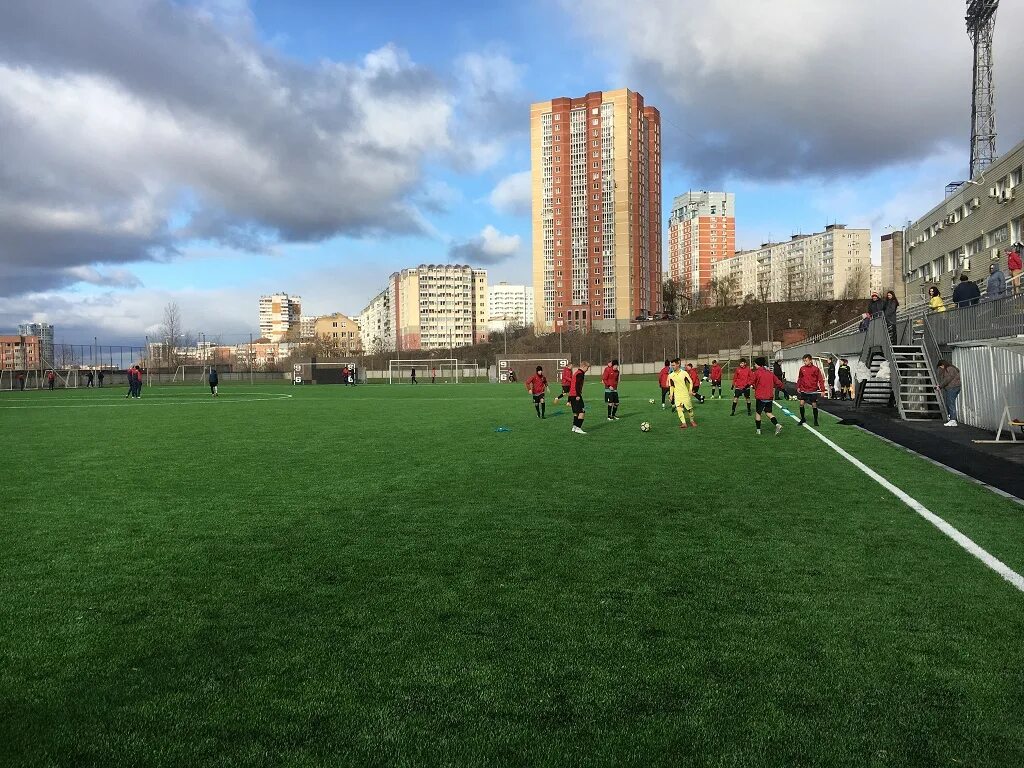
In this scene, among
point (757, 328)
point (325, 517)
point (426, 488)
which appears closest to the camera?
point (325, 517)

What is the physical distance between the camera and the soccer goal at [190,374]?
70.3 metres

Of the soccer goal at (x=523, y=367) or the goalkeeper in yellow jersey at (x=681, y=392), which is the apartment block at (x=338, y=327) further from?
the goalkeeper in yellow jersey at (x=681, y=392)

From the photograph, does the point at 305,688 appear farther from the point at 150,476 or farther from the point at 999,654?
the point at 150,476

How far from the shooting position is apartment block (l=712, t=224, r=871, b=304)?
126 meters

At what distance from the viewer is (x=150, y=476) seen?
1145 cm

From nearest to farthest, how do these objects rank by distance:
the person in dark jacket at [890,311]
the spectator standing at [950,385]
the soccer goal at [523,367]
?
the spectator standing at [950,385] < the person in dark jacket at [890,311] < the soccer goal at [523,367]

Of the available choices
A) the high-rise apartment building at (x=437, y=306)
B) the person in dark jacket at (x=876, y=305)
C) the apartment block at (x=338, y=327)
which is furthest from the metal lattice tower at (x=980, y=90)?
the apartment block at (x=338, y=327)

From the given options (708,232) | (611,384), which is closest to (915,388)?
(611,384)

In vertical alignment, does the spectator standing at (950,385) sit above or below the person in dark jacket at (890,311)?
below

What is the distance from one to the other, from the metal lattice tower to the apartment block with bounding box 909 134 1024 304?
4149mm

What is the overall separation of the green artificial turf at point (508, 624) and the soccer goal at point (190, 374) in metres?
64.3

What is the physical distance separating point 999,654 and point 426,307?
16300cm

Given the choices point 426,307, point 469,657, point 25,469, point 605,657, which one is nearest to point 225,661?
point 469,657

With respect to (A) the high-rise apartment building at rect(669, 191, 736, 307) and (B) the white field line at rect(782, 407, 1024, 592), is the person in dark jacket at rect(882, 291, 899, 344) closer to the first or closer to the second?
(B) the white field line at rect(782, 407, 1024, 592)
